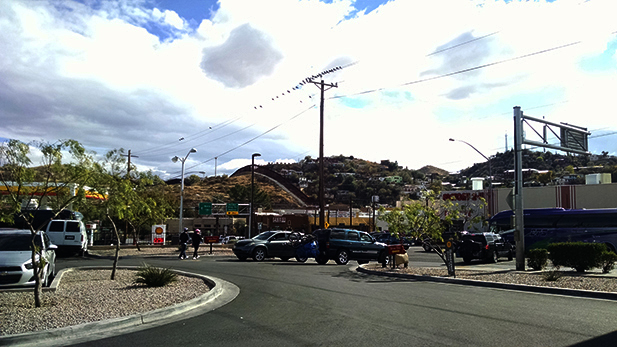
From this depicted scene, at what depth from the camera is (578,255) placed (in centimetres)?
1761

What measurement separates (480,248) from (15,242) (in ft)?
70.3

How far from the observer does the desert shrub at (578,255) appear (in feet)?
56.9

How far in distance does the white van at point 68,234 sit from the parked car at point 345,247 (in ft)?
41.0

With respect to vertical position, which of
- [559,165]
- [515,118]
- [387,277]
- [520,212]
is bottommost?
[387,277]

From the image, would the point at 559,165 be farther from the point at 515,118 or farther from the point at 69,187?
the point at 69,187

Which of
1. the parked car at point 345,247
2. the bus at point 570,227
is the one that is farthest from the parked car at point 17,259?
the bus at point 570,227

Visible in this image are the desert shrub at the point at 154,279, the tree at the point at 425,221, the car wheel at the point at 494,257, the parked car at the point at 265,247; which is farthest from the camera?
the car wheel at the point at 494,257

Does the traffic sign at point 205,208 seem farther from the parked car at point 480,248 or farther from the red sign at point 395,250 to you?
the red sign at point 395,250

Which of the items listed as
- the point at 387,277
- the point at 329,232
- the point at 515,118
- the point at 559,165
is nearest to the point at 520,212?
the point at 515,118

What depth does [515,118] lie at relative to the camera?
20.0 meters

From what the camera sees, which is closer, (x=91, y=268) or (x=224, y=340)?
(x=224, y=340)

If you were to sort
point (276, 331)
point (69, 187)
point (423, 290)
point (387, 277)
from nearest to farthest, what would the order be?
point (276, 331)
point (69, 187)
point (423, 290)
point (387, 277)

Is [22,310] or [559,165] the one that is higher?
[559,165]

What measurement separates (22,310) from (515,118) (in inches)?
732
